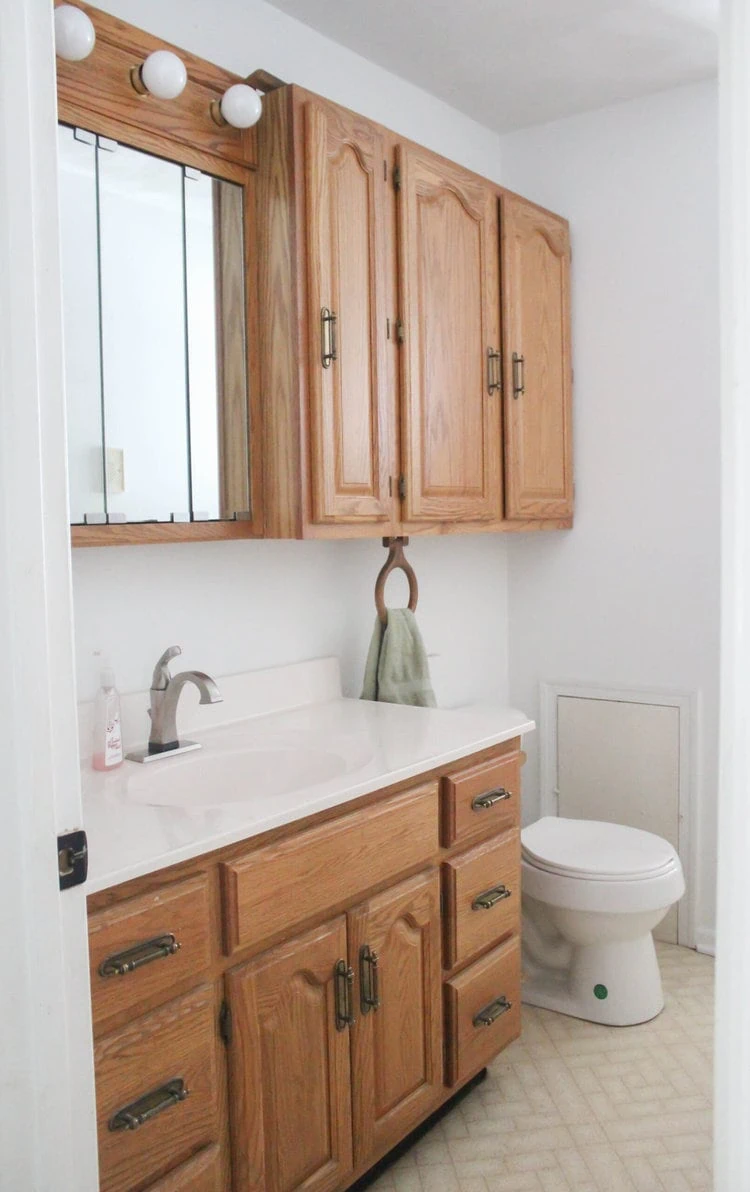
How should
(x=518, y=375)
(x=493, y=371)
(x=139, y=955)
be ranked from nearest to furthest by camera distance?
(x=139, y=955) < (x=493, y=371) < (x=518, y=375)

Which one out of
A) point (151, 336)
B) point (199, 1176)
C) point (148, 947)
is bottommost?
point (199, 1176)

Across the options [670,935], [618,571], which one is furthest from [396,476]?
[670,935]

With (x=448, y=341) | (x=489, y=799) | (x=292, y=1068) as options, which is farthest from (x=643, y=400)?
(x=292, y=1068)

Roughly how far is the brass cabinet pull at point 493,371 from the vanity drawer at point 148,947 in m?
1.59

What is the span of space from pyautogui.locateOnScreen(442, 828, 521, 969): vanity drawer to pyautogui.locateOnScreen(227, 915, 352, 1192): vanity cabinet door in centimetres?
34

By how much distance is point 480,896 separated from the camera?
6.67ft

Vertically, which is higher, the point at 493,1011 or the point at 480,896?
the point at 480,896

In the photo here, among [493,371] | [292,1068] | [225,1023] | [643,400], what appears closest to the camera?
[225,1023]

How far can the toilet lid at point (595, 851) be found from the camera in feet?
7.75

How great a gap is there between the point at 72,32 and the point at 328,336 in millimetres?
685

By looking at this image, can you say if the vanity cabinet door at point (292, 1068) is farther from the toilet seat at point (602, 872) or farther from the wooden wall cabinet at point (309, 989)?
the toilet seat at point (602, 872)

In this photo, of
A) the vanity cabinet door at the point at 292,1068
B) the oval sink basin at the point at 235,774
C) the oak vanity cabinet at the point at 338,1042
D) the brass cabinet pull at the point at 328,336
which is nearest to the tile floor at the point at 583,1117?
the oak vanity cabinet at the point at 338,1042

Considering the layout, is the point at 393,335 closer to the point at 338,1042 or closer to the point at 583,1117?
the point at 338,1042

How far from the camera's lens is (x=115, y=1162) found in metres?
1.27
